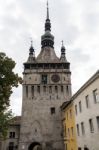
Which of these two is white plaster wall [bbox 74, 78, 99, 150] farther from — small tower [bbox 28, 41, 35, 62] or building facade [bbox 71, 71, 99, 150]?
small tower [bbox 28, 41, 35, 62]

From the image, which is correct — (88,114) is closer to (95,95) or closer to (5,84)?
(95,95)

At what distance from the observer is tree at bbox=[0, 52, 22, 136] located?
1889 centimetres

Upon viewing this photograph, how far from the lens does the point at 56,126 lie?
44000 millimetres

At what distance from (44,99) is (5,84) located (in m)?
→ 27.5

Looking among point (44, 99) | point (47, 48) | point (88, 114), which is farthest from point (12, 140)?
point (88, 114)

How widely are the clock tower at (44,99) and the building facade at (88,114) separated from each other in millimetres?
13875

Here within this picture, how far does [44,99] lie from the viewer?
151 feet

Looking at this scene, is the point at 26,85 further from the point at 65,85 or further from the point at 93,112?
the point at 93,112

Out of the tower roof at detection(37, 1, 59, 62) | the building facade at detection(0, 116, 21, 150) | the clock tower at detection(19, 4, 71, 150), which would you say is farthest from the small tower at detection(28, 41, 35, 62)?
the building facade at detection(0, 116, 21, 150)

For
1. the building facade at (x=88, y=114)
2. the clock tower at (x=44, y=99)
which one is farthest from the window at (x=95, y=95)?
the clock tower at (x=44, y=99)

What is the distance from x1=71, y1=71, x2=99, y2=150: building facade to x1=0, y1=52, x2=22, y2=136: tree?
9128 millimetres

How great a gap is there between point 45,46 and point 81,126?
3072 cm

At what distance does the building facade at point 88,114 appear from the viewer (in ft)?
75.9

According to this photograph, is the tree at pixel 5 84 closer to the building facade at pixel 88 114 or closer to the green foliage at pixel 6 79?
the green foliage at pixel 6 79
